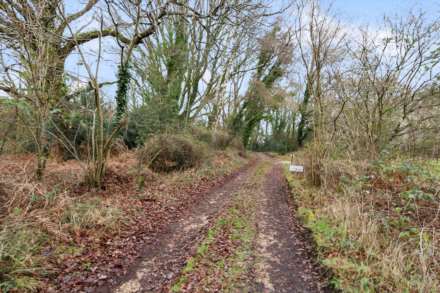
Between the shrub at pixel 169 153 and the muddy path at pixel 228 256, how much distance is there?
10.0 ft

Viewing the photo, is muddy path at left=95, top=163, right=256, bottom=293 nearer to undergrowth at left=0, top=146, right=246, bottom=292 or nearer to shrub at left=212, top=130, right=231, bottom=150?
undergrowth at left=0, top=146, right=246, bottom=292

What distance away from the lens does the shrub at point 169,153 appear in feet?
24.6

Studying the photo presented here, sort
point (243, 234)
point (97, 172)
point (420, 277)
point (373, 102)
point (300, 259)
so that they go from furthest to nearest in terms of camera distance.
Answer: point (373, 102) → point (97, 172) → point (243, 234) → point (300, 259) → point (420, 277)

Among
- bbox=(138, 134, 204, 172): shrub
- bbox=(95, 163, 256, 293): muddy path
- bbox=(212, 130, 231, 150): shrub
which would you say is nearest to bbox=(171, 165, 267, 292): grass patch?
bbox=(95, 163, 256, 293): muddy path

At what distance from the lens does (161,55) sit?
1070 centimetres

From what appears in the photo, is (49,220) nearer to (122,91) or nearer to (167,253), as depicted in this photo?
(167,253)

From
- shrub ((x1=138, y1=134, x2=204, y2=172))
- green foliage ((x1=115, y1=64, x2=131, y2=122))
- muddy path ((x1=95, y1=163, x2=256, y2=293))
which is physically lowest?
muddy path ((x1=95, y1=163, x2=256, y2=293))

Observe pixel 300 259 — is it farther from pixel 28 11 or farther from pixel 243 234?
pixel 28 11

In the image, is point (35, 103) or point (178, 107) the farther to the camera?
point (178, 107)

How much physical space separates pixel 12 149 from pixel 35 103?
2764 mm

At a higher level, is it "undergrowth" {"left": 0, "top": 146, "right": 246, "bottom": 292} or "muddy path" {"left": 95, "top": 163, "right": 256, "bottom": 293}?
"undergrowth" {"left": 0, "top": 146, "right": 246, "bottom": 292}

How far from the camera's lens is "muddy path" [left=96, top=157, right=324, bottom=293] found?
2586 mm

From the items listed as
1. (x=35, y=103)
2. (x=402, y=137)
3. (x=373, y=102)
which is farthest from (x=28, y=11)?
(x=402, y=137)

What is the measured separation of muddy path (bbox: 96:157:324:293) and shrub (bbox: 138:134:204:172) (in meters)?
3.06
